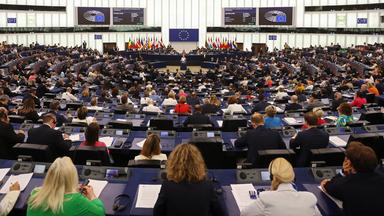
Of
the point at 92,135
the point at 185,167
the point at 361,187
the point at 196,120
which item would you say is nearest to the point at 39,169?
the point at 92,135

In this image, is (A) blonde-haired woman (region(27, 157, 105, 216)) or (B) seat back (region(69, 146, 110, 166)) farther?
(B) seat back (region(69, 146, 110, 166))

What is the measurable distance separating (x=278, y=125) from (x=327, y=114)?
228 cm

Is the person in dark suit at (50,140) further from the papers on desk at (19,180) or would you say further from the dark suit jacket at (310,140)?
the dark suit jacket at (310,140)

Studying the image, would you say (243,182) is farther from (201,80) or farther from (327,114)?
(201,80)

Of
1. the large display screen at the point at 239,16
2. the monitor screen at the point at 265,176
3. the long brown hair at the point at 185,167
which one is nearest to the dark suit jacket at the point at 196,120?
the monitor screen at the point at 265,176

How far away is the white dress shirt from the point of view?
409cm

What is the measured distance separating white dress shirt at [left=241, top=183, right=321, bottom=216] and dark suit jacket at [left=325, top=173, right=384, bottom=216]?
1.19ft

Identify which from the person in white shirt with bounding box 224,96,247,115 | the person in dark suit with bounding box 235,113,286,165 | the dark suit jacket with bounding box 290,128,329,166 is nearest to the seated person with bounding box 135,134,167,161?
the person in dark suit with bounding box 235,113,286,165

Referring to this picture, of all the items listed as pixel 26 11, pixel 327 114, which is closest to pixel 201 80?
pixel 327 114

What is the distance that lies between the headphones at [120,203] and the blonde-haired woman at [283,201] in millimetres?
1287

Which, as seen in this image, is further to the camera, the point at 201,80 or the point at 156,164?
the point at 201,80

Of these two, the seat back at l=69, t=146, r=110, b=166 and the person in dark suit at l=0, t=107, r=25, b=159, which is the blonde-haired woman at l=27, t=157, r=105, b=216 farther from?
the person in dark suit at l=0, t=107, r=25, b=159

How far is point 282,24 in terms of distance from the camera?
156ft

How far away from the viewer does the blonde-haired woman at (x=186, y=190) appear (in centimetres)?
412
